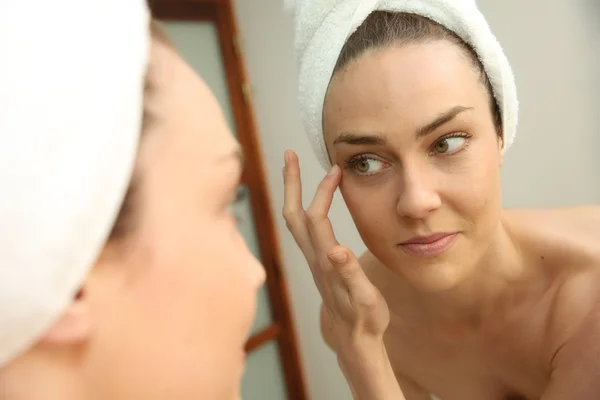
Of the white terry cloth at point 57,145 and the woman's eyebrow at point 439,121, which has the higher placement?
the woman's eyebrow at point 439,121

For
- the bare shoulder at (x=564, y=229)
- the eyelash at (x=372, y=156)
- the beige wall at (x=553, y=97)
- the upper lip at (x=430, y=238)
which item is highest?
the beige wall at (x=553, y=97)

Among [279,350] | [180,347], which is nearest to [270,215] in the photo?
[279,350]

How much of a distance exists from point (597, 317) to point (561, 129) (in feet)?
2.13

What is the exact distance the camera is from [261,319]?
1867 millimetres

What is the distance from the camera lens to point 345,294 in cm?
75

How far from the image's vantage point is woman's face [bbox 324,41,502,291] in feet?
1.98

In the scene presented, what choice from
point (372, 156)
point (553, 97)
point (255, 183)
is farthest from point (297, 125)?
point (372, 156)

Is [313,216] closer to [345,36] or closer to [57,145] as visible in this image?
[345,36]

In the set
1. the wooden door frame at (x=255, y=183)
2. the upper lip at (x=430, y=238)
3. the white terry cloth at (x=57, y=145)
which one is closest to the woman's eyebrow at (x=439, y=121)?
the upper lip at (x=430, y=238)

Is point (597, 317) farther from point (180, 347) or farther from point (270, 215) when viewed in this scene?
point (270, 215)

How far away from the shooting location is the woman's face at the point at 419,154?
604mm

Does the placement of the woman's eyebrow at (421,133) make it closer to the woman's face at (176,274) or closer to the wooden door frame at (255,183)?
the woman's face at (176,274)

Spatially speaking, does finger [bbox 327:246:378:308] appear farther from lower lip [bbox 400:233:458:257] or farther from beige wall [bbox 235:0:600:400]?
beige wall [bbox 235:0:600:400]

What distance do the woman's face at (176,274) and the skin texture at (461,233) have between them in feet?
0.88
